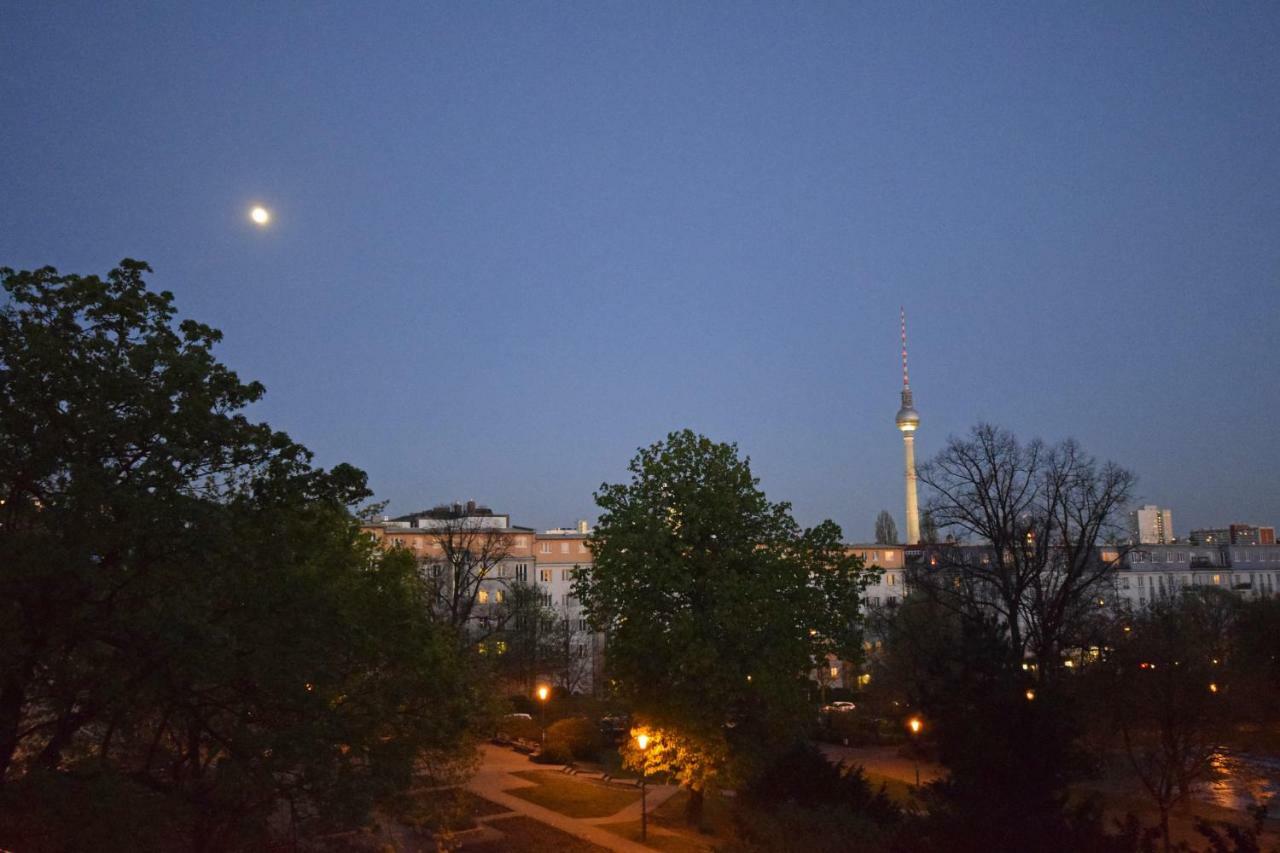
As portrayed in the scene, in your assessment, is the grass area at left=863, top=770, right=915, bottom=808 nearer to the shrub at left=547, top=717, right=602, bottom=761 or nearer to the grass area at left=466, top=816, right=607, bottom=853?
the grass area at left=466, top=816, right=607, bottom=853

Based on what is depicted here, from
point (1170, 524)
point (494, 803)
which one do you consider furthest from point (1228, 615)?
point (1170, 524)

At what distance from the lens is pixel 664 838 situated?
29672mm

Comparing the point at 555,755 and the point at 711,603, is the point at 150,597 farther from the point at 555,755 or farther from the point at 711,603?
the point at 555,755

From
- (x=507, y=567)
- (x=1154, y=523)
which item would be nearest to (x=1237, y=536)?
(x=1154, y=523)

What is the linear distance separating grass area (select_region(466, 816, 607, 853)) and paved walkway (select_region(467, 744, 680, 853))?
410 mm

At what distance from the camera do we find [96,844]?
43.3 feet

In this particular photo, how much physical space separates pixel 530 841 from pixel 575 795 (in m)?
7.98

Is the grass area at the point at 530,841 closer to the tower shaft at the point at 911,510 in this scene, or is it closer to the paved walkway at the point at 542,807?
the paved walkway at the point at 542,807

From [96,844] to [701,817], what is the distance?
72.8ft

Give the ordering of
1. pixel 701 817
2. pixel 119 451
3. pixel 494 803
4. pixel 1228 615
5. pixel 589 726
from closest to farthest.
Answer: pixel 119 451 < pixel 701 817 < pixel 494 803 < pixel 589 726 < pixel 1228 615

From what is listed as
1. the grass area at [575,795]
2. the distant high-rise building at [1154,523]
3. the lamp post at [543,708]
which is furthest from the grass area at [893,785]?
the distant high-rise building at [1154,523]

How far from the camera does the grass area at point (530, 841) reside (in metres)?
28.2

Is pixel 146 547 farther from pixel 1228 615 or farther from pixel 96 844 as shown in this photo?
pixel 1228 615

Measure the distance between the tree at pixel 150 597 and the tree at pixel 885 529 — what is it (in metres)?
108
